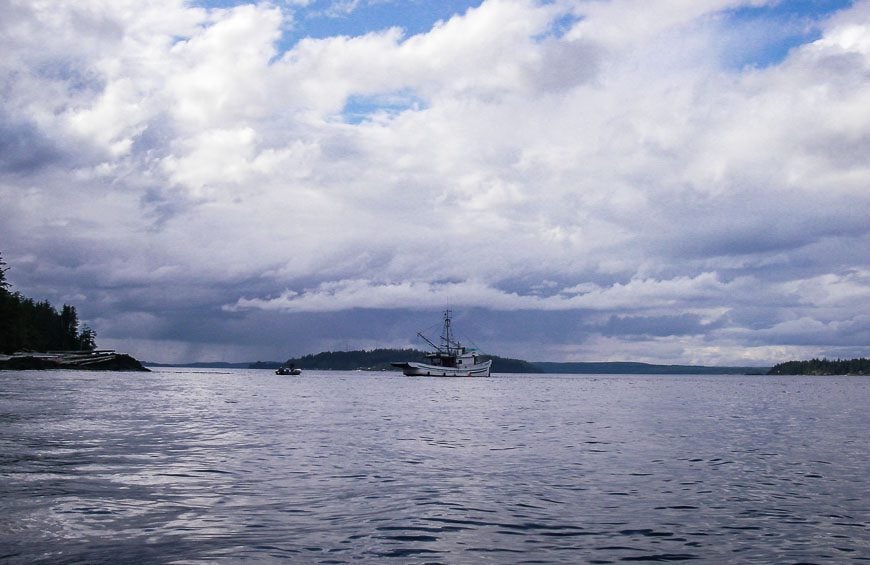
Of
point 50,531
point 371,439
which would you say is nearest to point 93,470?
point 50,531

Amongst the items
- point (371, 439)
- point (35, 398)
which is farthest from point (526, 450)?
point (35, 398)

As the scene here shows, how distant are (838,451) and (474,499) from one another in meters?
26.7

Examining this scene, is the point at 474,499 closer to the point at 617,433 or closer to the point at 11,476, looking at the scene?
the point at 11,476

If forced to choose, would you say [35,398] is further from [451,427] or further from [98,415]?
[451,427]

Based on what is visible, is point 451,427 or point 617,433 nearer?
point 617,433

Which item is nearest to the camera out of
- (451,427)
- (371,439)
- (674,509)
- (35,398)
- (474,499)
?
(674,509)

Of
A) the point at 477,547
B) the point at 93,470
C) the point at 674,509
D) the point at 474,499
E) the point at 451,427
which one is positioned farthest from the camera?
the point at 451,427

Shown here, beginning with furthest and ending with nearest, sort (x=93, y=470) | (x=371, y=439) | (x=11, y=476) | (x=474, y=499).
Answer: (x=371, y=439)
(x=93, y=470)
(x=11, y=476)
(x=474, y=499)

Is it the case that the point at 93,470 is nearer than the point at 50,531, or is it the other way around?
the point at 50,531

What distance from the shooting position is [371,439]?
45469 mm

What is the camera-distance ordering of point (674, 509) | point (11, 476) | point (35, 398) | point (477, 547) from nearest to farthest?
point (477, 547)
point (674, 509)
point (11, 476)
point (35, 398)

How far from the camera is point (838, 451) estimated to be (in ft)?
133

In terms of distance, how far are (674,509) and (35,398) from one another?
73120 mm

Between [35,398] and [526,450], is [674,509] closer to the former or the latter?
[526,450]
